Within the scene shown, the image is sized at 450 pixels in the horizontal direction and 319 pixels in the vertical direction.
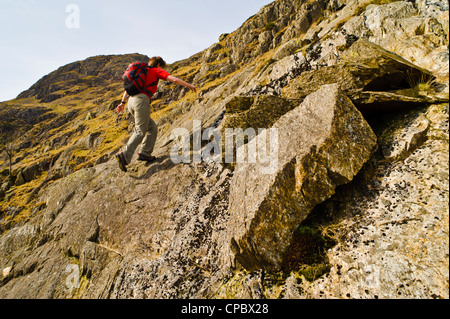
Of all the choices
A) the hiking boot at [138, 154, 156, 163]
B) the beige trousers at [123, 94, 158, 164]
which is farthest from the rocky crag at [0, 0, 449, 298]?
the beige trousers at [123, 94, 158, 164]

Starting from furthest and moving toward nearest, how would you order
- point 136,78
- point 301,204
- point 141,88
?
point 141,88
point 136,78
point 301,204

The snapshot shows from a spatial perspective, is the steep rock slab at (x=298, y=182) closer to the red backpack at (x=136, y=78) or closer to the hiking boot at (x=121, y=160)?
the hiking boot at (x=121, y=160)

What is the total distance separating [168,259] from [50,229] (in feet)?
22.2

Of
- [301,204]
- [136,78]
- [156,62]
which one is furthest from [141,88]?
[301,204]

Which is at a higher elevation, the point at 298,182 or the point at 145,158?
the point at 145,158

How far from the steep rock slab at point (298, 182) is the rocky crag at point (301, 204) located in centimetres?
3

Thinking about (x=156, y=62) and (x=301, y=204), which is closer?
(x=301, y=204)

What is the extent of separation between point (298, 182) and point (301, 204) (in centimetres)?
50

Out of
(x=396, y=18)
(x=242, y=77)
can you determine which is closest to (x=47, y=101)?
(x=242, y=77)

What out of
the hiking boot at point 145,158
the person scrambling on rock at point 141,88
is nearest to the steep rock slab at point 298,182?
the person scrambling on rock at point 141,88

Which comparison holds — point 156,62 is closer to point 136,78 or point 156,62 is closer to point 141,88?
point 136,78

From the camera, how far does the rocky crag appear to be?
3.90 metres

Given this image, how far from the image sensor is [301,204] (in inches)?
180
